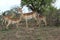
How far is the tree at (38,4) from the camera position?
2003cm

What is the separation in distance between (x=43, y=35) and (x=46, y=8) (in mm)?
5575

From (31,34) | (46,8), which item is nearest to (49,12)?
(46,8)

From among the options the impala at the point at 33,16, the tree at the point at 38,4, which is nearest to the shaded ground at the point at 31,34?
the impala at the point at 33,16

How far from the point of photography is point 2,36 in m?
14.7

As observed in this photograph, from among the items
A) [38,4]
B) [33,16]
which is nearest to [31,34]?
[33,16]

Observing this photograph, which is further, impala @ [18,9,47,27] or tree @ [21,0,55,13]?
tree @ [21,0,55,13]

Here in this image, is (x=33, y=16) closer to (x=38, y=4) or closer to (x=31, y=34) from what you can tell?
(x=38, y=4)

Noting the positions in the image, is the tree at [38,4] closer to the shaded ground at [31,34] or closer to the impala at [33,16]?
the impala at [33,16]

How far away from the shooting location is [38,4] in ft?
65.9

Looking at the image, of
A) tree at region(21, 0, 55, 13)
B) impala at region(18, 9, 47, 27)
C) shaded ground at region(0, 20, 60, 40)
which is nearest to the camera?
shaded ground at region(0, 20, 60, 40)

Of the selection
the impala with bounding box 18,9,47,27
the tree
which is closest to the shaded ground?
the impala with bounding box 18,9,47,27

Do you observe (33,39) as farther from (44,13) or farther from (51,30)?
(44,13)

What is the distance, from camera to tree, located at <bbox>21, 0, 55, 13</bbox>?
789 inches

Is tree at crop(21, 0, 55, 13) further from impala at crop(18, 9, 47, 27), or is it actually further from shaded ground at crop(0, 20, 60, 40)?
shaded ground at crop(0, 20, 60, 40)
